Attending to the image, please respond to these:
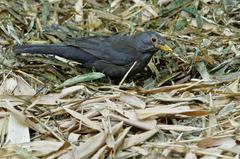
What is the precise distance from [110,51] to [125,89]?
53 centimetres

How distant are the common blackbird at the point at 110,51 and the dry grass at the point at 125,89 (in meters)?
0.13

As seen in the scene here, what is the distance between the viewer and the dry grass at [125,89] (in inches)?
162

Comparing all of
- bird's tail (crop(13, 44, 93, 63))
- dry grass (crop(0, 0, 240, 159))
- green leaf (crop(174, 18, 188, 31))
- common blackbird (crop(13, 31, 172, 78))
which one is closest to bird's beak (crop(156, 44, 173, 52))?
common blackbird (crop(13, 31, 172, 78))

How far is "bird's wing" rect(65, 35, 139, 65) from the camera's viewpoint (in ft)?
17.3

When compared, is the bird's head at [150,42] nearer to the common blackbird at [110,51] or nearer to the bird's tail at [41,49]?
the common blackbird at [110,51]

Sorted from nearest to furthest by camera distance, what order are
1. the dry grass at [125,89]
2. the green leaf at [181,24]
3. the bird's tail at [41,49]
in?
1. the dry grass at [125,89]
2. the bird's tail at [41,49]
3. the green leaf at [181,24]

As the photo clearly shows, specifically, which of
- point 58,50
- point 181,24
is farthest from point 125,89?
point 181,24

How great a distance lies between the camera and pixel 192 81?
5.05 meters

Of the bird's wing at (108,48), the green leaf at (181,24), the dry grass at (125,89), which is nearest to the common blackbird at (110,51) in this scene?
the bird's wing at (108,48)

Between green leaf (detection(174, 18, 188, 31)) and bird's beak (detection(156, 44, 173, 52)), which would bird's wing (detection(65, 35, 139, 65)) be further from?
green leaf (detection(174, 18, 188, 31))

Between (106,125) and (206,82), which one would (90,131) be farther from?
(206,82)

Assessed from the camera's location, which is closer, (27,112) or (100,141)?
(100,141)

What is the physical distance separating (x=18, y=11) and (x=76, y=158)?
2.37 meters

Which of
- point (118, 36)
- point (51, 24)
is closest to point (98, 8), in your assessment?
point (51, 24)
